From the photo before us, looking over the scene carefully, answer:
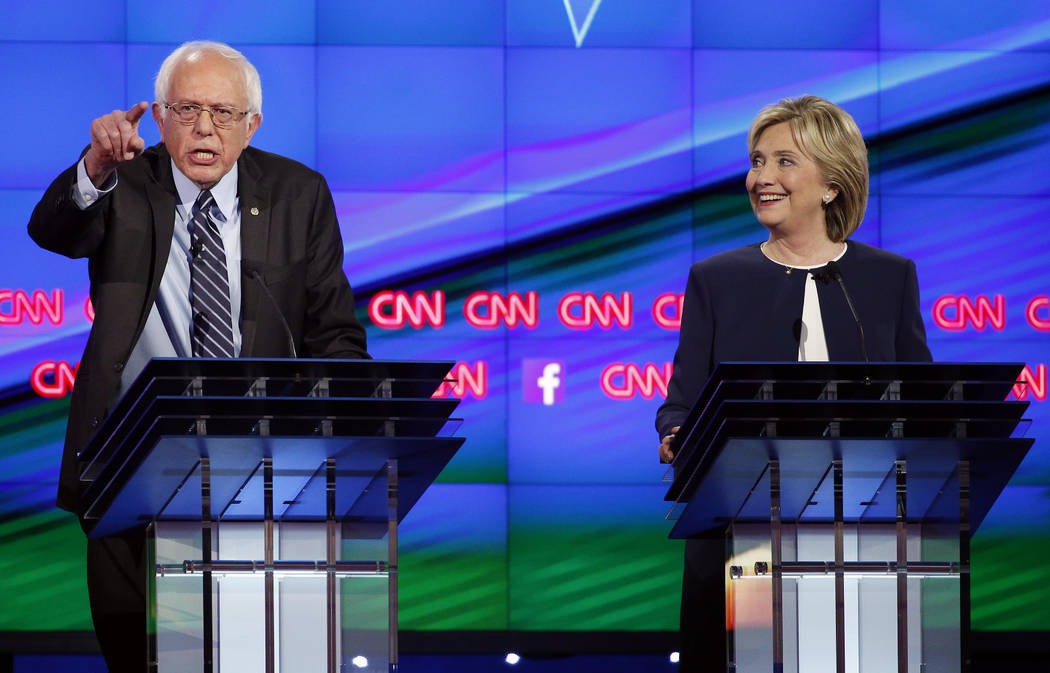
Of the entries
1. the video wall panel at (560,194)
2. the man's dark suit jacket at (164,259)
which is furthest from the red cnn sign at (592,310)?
the man's dark suit jacket at (164,259)

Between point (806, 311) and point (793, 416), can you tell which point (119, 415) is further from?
point (806, 311)

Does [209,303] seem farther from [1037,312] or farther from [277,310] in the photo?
[1037,312]

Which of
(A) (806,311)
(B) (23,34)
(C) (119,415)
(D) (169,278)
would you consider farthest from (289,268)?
(B) (23,34)

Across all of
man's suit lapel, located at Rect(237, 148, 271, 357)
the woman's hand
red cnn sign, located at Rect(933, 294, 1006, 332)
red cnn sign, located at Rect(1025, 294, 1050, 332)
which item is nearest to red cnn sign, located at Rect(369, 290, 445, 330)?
red cnn sign, located at Rect(933, 294, 1006, 332)

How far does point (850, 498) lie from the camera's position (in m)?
2.66

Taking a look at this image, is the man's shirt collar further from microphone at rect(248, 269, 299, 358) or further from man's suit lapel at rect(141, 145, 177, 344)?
microphone at rect(248, 269, 299, 358)

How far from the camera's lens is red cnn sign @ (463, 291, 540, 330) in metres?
6.55

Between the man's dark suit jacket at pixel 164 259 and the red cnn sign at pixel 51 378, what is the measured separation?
3.47 metres

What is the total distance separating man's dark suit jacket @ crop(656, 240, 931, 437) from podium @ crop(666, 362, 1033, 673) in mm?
602

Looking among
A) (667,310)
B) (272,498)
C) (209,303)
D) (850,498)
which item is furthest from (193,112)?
(667,310)

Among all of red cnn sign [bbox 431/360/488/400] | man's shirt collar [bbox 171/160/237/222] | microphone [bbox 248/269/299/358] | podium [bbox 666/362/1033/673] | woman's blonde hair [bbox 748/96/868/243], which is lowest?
podium [bbox 666/362/1033/673]

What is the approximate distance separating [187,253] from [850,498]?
1.34 meters

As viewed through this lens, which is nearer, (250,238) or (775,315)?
(250,238)

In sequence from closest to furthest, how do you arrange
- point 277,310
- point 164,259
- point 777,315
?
point 277,310
point 164,259
point 777,315
